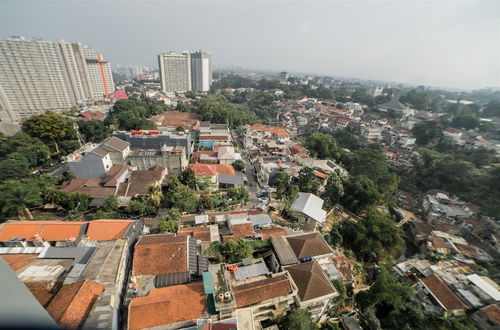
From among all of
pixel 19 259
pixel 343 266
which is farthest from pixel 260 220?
pixel 19 259

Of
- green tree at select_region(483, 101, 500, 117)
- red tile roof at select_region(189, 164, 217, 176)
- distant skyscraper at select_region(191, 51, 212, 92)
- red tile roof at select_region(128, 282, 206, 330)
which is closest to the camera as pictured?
red tile roof at select_region(128, 282, 206, 330)

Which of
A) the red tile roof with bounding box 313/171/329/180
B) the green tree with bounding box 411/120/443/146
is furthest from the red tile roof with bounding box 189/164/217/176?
the green tree with bounding box 411/120/443/146

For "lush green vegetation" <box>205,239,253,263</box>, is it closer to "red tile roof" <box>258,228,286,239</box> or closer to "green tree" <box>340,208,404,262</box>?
"red tile roof" <box>258,228,286,239</box>

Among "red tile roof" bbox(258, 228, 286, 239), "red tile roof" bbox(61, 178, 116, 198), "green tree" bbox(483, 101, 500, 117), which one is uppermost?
"green tree" bbox(483, 101, 500, 117)

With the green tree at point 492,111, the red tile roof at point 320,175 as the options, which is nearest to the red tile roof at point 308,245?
the red tile roof at point 320,175

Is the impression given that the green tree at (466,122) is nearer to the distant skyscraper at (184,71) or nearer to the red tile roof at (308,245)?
the red tile roof at (308,245)
